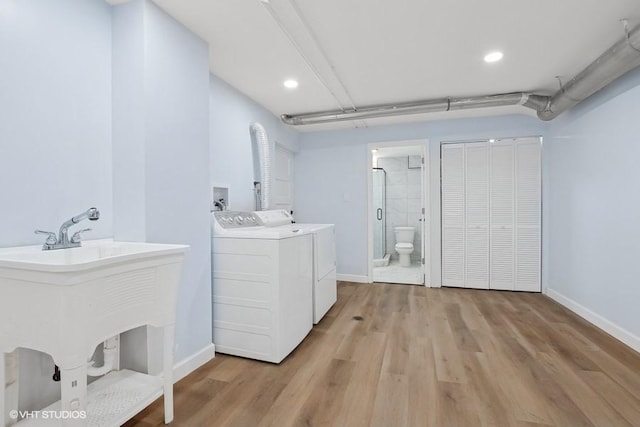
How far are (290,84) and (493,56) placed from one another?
177 centimetres

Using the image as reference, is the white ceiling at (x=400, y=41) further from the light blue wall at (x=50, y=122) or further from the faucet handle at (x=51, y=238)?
Result: the faucet handle at (x=51, y=238)

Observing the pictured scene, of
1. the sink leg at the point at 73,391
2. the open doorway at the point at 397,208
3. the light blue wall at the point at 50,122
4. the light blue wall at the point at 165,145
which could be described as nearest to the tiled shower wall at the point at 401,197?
the open doorway at the point at 397,208

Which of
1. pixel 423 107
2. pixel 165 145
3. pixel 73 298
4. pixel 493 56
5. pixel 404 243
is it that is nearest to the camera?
pixel 73 298

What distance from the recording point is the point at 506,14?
1.88 m

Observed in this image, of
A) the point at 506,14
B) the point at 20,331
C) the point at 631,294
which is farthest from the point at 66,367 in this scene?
the point at 631,294

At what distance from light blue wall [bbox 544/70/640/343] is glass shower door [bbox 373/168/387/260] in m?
2.71

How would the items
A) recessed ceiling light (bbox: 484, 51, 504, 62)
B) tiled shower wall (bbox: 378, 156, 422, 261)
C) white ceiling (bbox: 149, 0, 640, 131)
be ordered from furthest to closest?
1. tiled shower wall (bbox: 378, 156, 422, 261)
2. recessed ceiling light (bbox: 484, 51, 504, 62)
3. white ceiling (bbox: 149, 0, 640, 131)

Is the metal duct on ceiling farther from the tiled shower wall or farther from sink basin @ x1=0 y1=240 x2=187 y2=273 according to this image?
sink basin @ x1=0 y1=240 x2=187 y2=273

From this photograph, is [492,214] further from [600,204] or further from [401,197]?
[401,197]

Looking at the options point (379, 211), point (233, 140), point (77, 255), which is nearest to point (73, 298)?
point (77, 255)

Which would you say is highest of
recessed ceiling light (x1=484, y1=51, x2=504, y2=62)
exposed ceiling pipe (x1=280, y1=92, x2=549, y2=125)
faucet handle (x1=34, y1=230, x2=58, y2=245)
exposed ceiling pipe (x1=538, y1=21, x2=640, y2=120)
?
recessed ceiling light (x1=484, y1=51, x2=504, y2=62)

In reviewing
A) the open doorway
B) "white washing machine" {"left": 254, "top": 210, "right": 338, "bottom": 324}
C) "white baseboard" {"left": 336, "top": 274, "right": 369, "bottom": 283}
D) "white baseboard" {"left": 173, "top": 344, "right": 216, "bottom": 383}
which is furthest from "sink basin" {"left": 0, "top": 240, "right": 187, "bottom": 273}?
the open doorway

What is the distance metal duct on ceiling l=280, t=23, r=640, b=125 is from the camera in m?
2.03

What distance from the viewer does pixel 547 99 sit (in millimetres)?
3070
